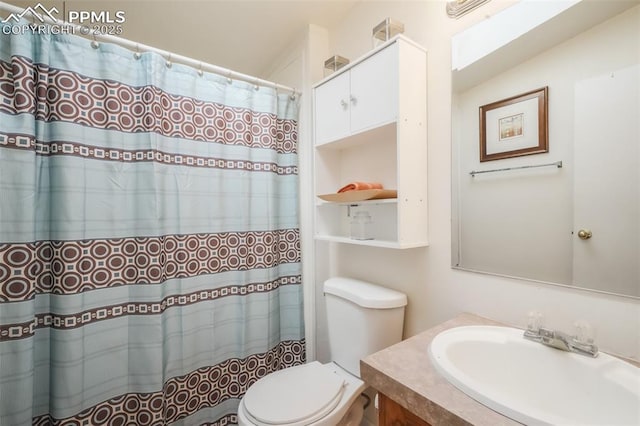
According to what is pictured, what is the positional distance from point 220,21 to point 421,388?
1.97 metres

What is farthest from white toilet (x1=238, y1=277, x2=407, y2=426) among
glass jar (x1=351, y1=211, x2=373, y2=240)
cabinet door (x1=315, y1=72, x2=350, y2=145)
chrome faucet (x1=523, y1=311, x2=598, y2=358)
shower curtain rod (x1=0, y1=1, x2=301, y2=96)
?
shower curtain rod (x1=0, y1=1, x2=301, y2=96)

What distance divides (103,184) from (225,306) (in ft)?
2.65

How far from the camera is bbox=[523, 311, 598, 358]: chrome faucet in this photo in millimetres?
674

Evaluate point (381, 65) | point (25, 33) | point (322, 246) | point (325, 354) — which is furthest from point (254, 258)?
point (25, 33)

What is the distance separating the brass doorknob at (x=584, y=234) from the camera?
2.49 ft

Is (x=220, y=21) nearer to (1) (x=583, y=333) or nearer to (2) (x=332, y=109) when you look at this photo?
(2) (x=332, y=109)

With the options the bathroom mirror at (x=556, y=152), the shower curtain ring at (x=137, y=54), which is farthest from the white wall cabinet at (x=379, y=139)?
the shower curtain ring at (x=137, y=54)

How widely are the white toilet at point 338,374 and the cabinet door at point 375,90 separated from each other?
2.47 feet

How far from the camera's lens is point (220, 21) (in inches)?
62.2

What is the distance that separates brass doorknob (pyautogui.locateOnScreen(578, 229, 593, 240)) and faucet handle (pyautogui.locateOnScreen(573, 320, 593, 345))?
231mm

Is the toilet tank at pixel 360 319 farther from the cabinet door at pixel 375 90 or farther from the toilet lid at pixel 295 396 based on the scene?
the cabinet door at pixel 375 90

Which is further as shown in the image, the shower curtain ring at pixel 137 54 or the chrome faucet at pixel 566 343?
the shower curtain ring at pixel 137 54

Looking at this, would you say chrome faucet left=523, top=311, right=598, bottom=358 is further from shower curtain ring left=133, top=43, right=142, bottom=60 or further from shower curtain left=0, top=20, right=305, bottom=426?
shower curtain ring left=133, top=43, right=142, bottom=60

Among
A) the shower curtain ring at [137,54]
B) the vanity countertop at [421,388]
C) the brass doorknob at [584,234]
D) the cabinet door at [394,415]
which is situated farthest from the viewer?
the shower curtain ring at [137,54]
